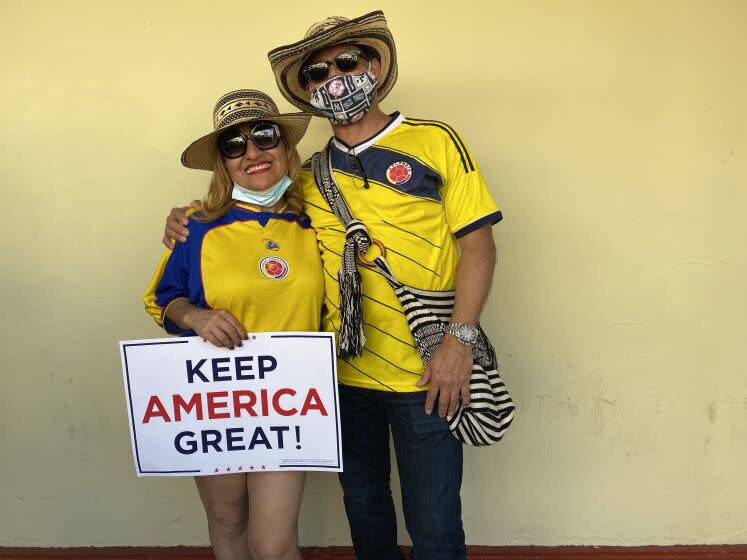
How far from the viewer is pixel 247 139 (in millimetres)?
2057

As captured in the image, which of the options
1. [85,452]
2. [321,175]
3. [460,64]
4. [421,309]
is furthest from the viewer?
[85,452]

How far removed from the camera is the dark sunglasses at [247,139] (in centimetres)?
204

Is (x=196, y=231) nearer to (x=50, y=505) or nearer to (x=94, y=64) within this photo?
(x=94, y=64)

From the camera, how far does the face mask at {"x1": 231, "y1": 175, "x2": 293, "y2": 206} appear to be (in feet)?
6.75

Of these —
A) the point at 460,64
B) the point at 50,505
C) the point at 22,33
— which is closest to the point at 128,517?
the point at 50,505

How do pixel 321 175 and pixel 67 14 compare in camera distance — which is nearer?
pixel 321 175

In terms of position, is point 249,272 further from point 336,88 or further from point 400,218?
point 336,88

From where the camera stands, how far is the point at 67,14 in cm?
269

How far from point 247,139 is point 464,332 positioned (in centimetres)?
89

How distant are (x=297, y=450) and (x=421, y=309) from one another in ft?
1.88

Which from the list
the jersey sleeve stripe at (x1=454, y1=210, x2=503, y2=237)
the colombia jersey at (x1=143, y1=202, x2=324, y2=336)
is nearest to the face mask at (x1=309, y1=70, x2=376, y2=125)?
the colombia jersey at (x1=143, y1=202, x2=324, y2=336)

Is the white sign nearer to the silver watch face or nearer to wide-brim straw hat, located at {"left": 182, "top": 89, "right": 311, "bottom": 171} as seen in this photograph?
the silver watch face

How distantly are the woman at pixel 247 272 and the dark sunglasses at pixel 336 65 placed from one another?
0.14 m

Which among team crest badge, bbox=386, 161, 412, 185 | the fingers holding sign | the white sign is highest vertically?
team crest badge, bbox=386, 161, 412, 185
